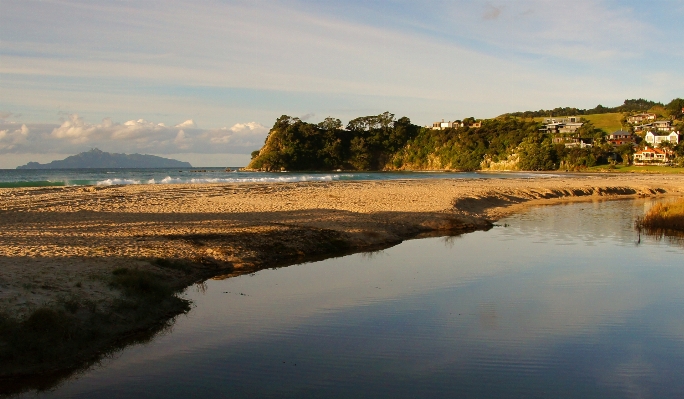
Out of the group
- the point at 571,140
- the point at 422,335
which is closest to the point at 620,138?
the point at 571,140

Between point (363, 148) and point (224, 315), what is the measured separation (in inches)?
6192

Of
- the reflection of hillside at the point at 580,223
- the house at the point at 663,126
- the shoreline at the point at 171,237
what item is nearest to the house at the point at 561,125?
the house at the point at 663,126

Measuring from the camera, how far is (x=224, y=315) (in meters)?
12.7

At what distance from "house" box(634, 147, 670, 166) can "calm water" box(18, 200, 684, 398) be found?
117m

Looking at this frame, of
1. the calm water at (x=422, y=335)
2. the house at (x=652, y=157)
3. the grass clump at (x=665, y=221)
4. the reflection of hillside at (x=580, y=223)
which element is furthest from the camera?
the house at (x=652, y=157)

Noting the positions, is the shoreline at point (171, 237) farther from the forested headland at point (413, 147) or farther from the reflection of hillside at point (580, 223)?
the forested headland at point (413, 147)

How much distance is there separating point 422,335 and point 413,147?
541 feet

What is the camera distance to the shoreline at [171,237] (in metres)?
11.8

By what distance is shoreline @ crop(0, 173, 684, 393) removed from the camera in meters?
11.8

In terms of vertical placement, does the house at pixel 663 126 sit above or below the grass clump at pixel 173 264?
above

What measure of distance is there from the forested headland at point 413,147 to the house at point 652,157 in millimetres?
4285

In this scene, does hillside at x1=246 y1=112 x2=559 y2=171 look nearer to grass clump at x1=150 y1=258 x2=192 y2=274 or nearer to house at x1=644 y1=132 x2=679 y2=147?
house at x1=644 y1=132 x2=679 y2=147

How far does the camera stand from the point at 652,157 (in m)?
123

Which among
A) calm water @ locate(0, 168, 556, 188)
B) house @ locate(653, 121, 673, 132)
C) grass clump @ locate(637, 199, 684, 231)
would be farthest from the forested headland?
grass clump @ locate(637, 199, 684, 231)
